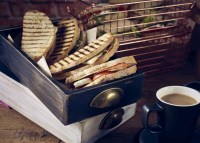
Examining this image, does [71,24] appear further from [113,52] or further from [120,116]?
[120,116]

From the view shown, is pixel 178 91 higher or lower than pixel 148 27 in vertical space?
lower

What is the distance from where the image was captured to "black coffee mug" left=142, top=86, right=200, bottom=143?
0.67 metres

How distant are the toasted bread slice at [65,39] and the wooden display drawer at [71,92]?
0.08m

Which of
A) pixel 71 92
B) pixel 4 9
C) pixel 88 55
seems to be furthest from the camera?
pixel 4 9

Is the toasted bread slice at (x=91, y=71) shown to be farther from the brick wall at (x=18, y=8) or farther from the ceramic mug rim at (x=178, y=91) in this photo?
the brick wall at (x=18, y=8)

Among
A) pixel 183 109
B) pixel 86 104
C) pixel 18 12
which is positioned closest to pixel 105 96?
pixel 86 104

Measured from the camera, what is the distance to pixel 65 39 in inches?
33.8

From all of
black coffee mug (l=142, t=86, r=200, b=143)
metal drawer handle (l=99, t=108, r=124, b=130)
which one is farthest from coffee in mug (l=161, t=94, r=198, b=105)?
metal drawer handle (l=99, t=108, r=124, b=130)

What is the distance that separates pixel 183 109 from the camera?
67cm

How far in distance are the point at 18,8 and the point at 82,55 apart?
491 mm

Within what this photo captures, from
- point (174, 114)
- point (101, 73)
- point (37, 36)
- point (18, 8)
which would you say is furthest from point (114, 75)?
point (18, 8)

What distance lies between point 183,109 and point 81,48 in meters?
0.32

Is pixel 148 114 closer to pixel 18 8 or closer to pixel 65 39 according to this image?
pixel 65 39

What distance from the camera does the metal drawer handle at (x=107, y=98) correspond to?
69 centimetres
